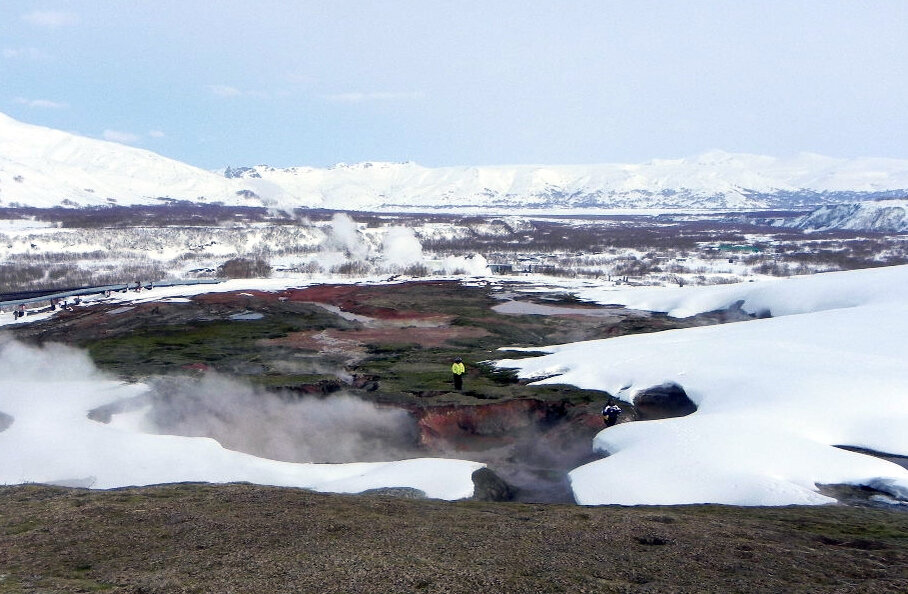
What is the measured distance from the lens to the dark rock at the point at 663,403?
2300 centimetres

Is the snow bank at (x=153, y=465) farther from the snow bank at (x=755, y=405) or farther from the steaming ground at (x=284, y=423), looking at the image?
the snow bank at (x=755, y=405)

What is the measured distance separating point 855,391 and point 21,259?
97483mm

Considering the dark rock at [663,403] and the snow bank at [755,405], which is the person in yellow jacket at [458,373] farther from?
the dark rock at [663,403]

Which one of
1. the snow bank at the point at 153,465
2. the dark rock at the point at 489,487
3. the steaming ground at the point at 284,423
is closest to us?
the dark rock at the point at 489,487

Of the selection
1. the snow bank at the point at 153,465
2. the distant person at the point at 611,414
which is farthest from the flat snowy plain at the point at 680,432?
the distant person at the point at 611,414

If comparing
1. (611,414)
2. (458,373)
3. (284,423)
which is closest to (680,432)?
(611,414)

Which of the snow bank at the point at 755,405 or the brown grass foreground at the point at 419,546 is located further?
the snow bank at the point at 755,405

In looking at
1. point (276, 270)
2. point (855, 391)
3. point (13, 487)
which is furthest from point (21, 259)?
point (855, 391)

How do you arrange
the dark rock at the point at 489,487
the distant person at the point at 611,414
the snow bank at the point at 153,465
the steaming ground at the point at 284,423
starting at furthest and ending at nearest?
the distant person at the point at 611,414
the steaming ground at the point at 284,423
the snow bank at the point at 153,465
the dark rock at the point at 489,487

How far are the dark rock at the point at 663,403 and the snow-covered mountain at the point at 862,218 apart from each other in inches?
5129

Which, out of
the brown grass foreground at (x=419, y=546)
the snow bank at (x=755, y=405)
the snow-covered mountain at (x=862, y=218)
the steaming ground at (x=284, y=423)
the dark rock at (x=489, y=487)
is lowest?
the steaming ground at (x=284, y=423)

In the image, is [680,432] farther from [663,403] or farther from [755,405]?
[663,403]

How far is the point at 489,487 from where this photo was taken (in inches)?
653

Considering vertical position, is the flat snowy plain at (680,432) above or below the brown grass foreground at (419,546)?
below
